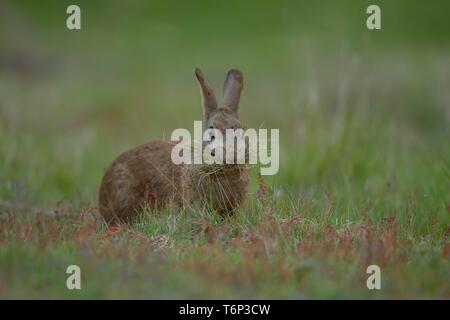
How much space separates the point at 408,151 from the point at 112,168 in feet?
18.7

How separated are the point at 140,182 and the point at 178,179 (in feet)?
1.64

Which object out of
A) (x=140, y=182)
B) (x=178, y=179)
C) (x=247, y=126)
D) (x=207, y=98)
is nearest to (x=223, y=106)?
(x=207, y=98)

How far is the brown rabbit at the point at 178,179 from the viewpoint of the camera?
6.86m

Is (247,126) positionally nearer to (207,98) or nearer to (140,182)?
(140,182)

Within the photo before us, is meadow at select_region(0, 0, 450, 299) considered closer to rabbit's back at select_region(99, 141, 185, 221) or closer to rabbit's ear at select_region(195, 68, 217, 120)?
rabbit's back at select_region(99, 141, 185, 221)

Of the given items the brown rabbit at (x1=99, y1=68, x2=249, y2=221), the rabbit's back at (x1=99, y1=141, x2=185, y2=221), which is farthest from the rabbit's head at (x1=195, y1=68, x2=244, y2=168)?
the rabbit's back at (x1=99, y1=141, x2=185, y2=221)

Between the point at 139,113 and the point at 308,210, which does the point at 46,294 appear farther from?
the point at 139,113

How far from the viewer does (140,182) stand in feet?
25.3

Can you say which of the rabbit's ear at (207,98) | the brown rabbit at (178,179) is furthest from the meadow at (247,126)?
the rabbit's ear at (207,98)

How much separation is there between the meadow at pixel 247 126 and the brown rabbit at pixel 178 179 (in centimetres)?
17

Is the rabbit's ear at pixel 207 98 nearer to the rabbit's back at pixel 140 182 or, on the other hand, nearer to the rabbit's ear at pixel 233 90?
the rabbit's ear at pixel 233 90

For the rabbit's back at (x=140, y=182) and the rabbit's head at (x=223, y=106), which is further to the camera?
the rabbit's back at (x=140, y=182)

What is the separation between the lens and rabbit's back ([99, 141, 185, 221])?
750 cm

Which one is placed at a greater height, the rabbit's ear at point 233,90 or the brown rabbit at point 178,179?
the rabbit's ear at point 233,90
